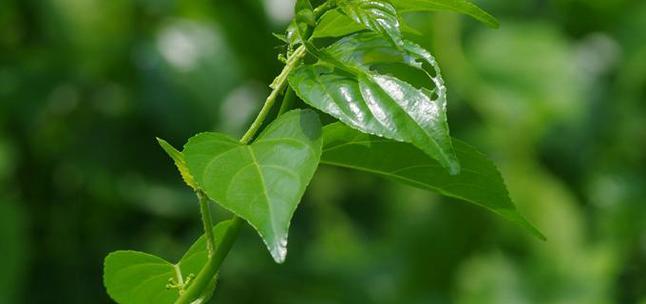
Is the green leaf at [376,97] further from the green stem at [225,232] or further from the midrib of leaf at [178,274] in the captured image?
the midrib of leaf at [178,274]

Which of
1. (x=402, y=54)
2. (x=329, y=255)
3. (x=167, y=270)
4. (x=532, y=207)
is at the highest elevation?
(x=402, y=54)

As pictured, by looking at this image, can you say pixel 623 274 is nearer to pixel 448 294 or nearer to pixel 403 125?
pixel 448 294

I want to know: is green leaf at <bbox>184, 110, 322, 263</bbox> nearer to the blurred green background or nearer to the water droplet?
the water droplet

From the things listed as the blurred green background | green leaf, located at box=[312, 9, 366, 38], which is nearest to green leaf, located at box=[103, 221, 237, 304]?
green leaf, located at box=[312, 9, 366, 38]

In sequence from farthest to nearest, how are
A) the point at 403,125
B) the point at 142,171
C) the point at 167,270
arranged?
the point at 142,171 → the point at 167,270 → the point at 403,125

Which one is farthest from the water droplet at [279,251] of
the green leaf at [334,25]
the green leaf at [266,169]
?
the green leaf at [334,25]

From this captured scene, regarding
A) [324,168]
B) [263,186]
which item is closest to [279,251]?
[263,186]

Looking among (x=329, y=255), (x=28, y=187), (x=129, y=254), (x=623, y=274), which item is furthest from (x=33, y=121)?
(x=129, y=254)
